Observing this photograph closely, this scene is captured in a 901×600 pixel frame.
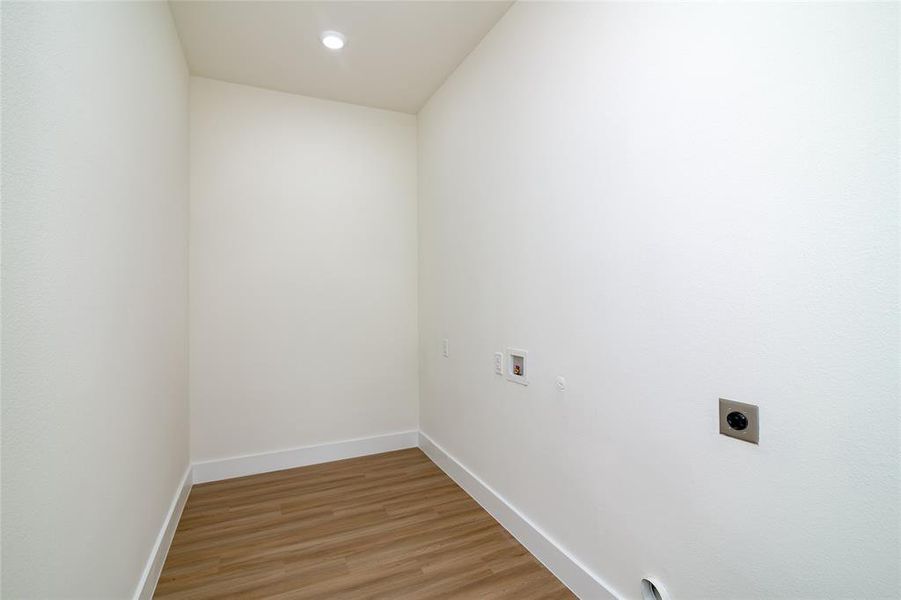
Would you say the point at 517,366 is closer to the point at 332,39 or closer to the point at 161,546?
the point at 161,546

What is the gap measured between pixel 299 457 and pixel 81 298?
2.31m

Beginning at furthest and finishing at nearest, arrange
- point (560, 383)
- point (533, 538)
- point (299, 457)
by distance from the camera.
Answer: point (299, 457) → point (533, 538) → point (560, 383)

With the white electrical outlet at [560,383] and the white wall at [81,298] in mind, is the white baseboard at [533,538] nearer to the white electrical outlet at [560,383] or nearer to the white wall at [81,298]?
the white electrical outlet at [560,383]

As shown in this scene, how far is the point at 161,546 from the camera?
1897 millimetres

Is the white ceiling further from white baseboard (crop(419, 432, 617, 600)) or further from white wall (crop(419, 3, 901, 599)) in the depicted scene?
white baseboard (crop(419, 432, 617, 600))

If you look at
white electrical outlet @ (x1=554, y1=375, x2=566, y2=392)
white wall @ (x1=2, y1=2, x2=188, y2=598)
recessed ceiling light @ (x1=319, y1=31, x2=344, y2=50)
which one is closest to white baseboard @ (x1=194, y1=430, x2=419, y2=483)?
white wall @ (x1=2, y1=2, x2=188, y2=598)

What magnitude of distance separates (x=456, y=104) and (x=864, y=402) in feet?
8.54

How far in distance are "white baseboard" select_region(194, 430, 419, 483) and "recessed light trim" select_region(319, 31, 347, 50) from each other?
2788mm

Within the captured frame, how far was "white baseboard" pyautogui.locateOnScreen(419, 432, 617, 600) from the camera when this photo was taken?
1677 millimetres

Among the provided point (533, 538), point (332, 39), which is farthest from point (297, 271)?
point (533, 538)

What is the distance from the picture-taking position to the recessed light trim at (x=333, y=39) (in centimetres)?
236

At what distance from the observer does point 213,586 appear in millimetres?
1804

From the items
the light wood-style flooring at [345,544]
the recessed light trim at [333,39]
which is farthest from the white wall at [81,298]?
the recessed light trim at [333,39]

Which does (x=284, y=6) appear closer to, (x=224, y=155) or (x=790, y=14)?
(x=224, y=155)
